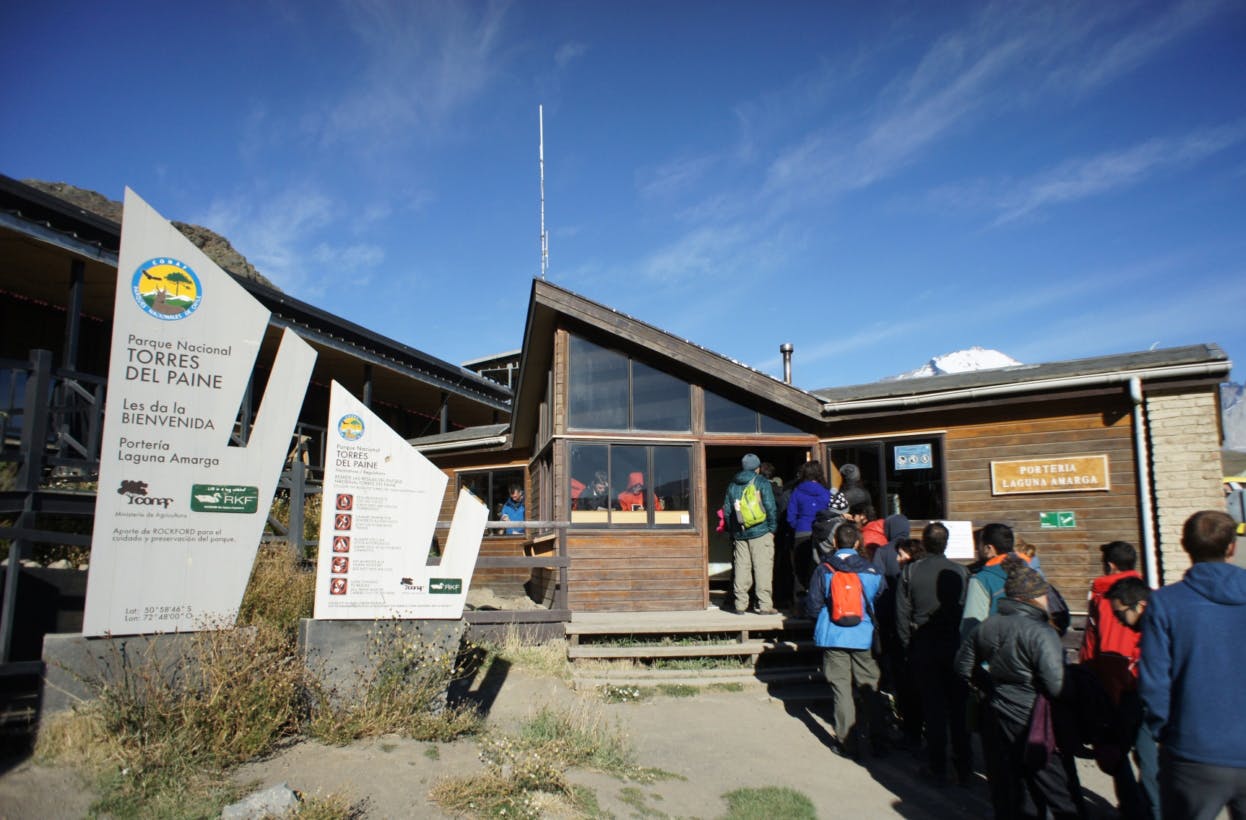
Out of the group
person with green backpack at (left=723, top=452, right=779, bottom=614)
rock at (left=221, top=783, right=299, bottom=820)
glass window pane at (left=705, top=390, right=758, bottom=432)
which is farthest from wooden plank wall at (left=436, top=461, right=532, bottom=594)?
rock at (left=221, top=783, right=299, bottom=820)

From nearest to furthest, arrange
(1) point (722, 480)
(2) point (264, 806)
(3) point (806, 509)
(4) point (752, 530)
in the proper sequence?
(2) point (264, 806) → (3) point (806, 509) → (4) point (752, 530) → (1) point (722, 480)

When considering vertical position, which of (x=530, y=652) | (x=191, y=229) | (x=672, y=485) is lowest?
(x=530, y=652)

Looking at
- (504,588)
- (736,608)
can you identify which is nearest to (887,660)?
(736,608)

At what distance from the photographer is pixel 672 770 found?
6.09 metres

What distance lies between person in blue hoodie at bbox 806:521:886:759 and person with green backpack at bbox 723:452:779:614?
8.53ft

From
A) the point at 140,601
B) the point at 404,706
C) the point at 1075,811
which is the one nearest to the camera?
the point at 1075,811

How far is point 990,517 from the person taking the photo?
9531mm

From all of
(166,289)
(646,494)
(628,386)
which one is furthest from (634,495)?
(166,289)

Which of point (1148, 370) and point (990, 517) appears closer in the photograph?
point (1148, 370)

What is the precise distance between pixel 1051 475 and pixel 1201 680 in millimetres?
6658

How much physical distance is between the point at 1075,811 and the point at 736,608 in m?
5.70

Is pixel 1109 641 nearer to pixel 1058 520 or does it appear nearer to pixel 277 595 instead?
pixel 1058 520

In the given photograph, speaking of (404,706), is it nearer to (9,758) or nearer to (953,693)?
(9,758)

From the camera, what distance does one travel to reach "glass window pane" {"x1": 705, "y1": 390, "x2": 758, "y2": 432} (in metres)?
10.8
